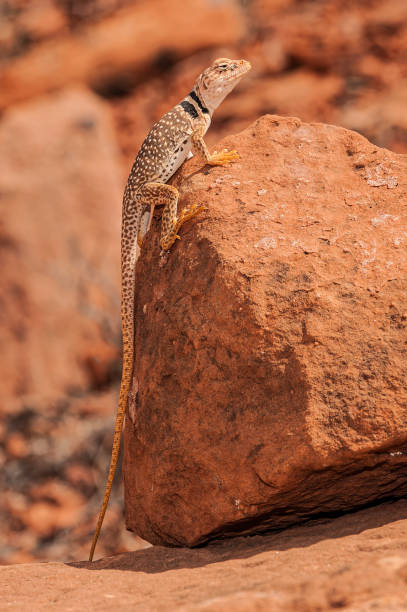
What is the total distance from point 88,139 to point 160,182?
22.7ft

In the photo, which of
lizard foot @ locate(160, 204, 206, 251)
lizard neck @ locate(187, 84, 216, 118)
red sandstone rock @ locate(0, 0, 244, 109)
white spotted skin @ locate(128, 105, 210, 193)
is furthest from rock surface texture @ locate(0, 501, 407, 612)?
red sandstone rock @ locate(0, 0, 244, 109)

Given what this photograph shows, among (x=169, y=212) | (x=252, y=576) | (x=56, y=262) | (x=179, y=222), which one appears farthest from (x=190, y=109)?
(x=56, y=262)

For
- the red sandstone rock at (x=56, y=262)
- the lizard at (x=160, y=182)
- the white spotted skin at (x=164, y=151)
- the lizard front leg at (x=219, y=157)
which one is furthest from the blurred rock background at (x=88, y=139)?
the lizard front leg at (x=219, y=157)

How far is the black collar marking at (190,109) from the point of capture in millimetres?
5074

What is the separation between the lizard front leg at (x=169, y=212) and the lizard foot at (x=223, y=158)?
278 mm

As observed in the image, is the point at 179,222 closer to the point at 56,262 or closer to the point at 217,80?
the point at 217,80

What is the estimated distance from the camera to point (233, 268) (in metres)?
3.85

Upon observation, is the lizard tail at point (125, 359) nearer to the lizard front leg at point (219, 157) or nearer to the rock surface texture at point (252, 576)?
the rock surface texture at point (252, 576)

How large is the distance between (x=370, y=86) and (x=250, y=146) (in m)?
10.1

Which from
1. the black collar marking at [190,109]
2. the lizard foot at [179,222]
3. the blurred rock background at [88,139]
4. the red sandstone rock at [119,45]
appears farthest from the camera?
the red sandstone rock at [119,45]

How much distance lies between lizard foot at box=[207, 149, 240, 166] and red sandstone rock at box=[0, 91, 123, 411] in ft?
18.7

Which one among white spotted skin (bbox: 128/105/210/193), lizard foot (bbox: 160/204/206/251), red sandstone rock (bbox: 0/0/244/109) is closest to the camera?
lizard foot (bbox: 160/204/206/251)

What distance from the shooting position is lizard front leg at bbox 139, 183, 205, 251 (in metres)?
4.21

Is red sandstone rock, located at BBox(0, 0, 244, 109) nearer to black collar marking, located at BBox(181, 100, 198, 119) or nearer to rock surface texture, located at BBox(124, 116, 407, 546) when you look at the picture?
black collar marking, located at BBox(181, 100, 198, 119)
